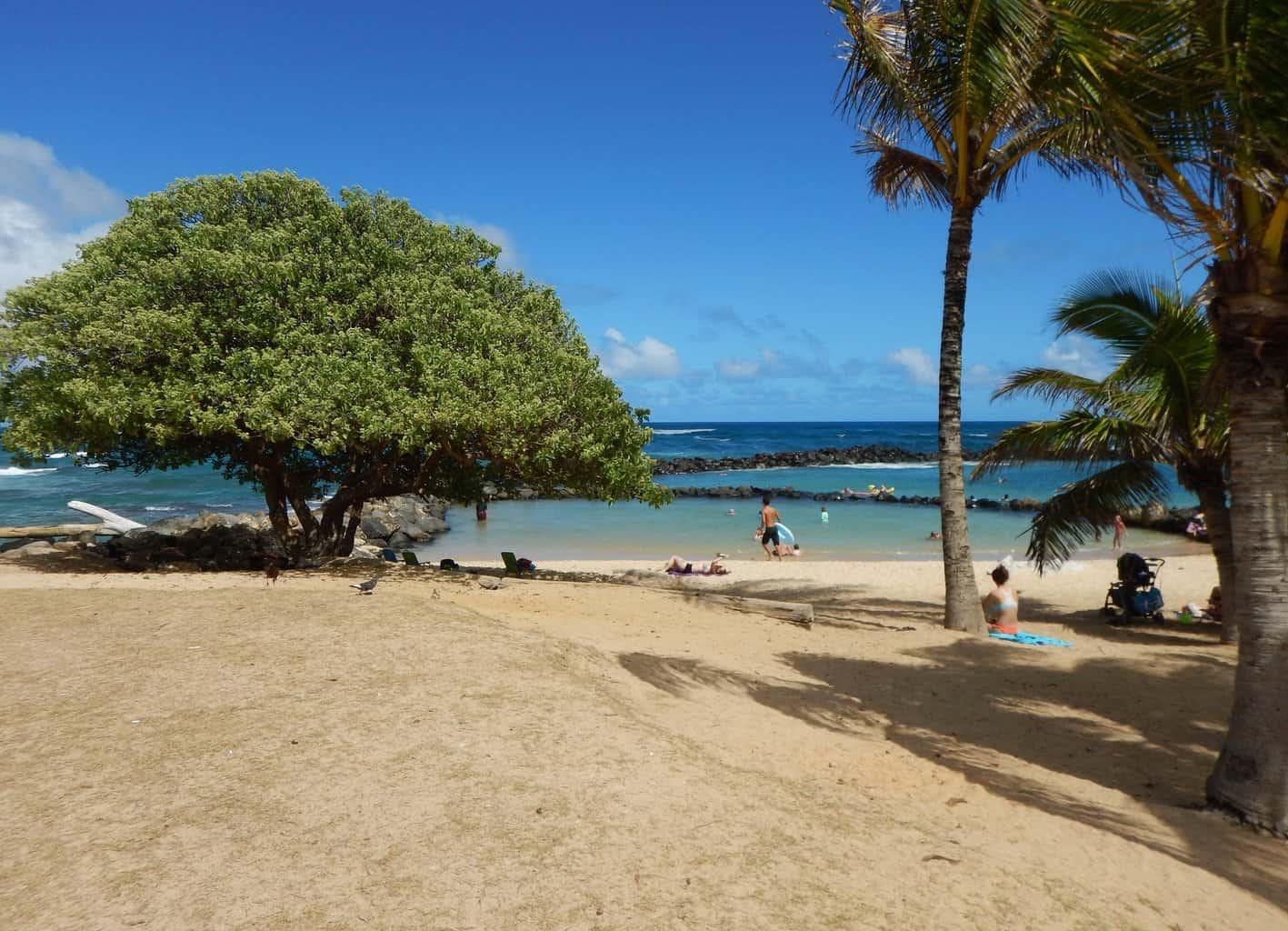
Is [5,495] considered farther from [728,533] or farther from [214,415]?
[214,415]

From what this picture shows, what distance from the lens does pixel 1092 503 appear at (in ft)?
39.3

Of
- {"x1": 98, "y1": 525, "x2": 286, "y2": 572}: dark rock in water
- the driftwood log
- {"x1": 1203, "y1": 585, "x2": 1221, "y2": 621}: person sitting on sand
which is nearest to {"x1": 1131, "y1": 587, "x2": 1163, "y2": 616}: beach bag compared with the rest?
{"x1": 1203, "y1": 585, "x2": 1221, "y2": 621}: person sitting on sand

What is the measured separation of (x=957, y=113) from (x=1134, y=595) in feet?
27.7

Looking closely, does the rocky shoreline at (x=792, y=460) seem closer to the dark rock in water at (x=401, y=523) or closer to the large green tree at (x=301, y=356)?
the dark rock in water at (x=401, y=523)

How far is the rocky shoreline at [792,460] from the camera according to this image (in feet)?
192

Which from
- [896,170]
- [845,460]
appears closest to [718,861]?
[896,170]

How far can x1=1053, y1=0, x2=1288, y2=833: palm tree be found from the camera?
4.77 m

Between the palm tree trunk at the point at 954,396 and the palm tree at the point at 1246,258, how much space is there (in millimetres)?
4881

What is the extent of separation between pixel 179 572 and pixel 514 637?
5.81m

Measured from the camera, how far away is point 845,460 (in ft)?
213

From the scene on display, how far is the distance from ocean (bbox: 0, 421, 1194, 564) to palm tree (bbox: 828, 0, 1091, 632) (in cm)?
293

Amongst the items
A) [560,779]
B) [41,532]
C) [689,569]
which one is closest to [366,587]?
[560,779]

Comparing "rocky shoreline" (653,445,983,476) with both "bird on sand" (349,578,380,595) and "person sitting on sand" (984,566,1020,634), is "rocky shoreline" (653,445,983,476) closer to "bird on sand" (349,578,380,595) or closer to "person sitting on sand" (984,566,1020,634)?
"person sitting on sand" (984,566,1020,634)

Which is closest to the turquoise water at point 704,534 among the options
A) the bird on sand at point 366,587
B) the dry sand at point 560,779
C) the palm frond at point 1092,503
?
the palm frond at point 1092,503
